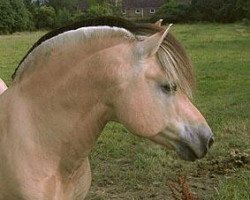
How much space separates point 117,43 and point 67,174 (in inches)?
24.5

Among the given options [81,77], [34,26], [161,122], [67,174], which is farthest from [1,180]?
[34,26]

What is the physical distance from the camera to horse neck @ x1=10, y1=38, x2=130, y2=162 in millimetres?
2193

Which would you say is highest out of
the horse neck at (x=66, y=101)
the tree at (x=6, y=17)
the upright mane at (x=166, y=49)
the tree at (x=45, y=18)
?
the upright mane at (x=166, y=49)

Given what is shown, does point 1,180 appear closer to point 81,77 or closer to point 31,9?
point 81,77

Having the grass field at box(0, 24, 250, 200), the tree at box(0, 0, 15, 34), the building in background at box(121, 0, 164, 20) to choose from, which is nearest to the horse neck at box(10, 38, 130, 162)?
the grass field at box(0, 24, 250, 200)

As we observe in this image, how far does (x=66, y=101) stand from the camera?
2.21 m

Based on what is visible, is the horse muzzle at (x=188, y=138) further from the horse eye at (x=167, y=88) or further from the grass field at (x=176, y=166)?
the grass field at (x=176, y=166)

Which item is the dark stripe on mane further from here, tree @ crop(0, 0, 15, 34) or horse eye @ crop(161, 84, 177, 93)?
tree @ crop(0, 0, 15, 34)

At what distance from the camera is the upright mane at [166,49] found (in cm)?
215

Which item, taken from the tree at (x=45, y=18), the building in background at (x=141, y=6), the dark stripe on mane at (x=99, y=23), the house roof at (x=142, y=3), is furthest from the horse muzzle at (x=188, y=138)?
the house roof at (x=142, y=3)

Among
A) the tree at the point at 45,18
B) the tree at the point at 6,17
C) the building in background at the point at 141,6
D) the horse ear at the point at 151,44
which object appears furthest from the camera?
the building in background at the point at 141,6

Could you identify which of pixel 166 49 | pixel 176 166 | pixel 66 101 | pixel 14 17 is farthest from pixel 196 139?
pixel 14 17

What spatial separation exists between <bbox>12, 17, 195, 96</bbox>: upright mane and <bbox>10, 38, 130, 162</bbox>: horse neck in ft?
0.39

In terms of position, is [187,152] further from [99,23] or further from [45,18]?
[45,18]
